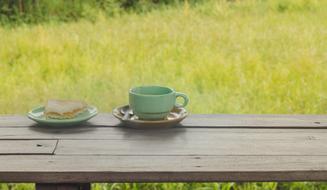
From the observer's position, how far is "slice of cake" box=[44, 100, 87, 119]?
142 cm

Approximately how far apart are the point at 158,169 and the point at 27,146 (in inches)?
12.2

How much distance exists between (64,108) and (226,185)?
39.3 inches

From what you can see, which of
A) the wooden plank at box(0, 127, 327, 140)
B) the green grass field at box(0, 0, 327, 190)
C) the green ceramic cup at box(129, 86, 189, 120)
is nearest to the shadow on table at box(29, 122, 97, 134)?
the wooden plank at box(0, 127, 327, 140)

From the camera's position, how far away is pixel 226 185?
225 centimetres

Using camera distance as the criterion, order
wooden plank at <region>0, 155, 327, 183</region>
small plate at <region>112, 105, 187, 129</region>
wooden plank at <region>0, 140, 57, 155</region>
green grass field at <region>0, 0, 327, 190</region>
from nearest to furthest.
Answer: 1. wooden plank at <region>0, 155, 327, 183</region>
2. wooden plank at <region>0, 140, 57, 155</region>
3. small plate at <region>112, 105, 187, 129</region>
4. green grass field at <region>0, 0, 327, 190</region>

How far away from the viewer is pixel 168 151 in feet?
4.10

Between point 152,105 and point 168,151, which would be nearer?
point 168,151

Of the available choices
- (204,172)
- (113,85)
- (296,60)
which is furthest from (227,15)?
(204,172)

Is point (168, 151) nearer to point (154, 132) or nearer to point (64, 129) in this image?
point (154, 132)

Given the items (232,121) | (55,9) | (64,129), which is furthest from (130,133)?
(55,9)

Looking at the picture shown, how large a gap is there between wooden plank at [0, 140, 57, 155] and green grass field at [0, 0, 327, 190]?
929 mm

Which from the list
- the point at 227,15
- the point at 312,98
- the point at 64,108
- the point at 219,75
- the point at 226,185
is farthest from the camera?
the point at 227,15

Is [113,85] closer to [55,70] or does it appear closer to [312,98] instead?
[55,70]

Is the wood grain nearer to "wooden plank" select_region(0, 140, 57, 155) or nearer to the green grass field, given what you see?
"wooden plank" select_region(0, 140, 57, 155)
